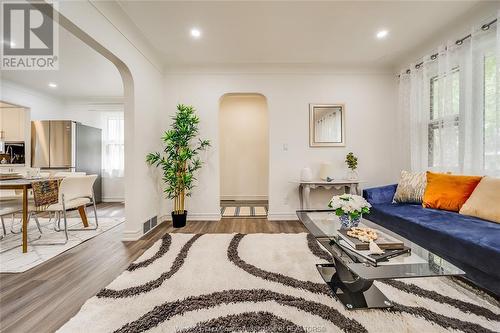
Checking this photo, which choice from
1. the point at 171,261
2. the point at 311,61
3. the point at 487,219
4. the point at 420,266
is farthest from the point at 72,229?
the point at 487,219

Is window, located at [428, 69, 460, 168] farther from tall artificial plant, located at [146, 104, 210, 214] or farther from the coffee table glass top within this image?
tall artificial plant, located at [146, 104, 210, 214]

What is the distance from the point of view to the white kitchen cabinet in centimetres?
444

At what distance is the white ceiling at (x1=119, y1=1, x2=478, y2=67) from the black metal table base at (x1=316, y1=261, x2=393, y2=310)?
2737mm

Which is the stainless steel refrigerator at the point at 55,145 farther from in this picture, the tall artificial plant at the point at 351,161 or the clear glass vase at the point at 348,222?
the tall artificial plant at the point at 351,161

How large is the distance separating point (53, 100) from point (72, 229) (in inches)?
150

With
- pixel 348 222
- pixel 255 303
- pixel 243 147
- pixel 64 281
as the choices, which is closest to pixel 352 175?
pixel 348 222

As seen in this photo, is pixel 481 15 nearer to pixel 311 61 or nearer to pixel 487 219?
pixel 311 61

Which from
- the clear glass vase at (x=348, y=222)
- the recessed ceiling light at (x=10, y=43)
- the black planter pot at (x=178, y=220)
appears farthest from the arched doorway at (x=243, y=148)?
the clear glass vase at (x=348, y=222)

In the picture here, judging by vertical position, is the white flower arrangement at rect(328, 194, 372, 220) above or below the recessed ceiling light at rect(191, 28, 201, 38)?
below

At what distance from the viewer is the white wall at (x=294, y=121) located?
3752 millimetres

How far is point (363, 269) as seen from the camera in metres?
1.21

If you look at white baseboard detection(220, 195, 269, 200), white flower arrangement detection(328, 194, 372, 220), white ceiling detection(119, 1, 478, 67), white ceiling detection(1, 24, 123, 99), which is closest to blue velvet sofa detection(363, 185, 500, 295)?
white flower arrangement detection(328, 194, 372, 220)

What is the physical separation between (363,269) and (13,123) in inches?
268

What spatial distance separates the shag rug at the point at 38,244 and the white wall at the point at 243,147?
2.76m
